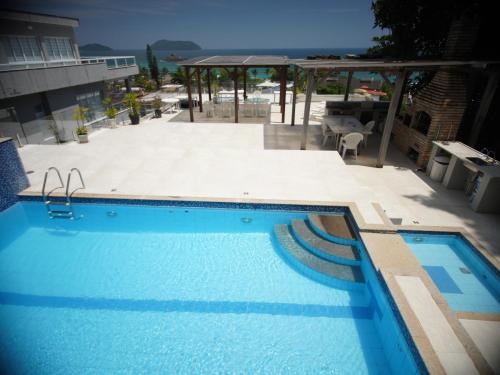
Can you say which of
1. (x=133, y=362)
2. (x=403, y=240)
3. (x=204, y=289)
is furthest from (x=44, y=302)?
(x=403, y=240)

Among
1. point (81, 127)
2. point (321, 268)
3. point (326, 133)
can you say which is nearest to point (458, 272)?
point (321, 268)

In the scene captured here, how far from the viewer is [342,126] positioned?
11656mm

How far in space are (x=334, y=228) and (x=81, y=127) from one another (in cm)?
1198

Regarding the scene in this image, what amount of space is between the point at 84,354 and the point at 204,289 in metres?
2.29

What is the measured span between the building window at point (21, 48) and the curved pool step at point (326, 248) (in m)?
19.9

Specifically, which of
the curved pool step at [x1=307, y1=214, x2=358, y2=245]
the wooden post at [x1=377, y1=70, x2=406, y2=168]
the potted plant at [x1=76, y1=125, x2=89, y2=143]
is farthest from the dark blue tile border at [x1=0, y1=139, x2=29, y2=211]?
the wooden post at [x1=377, y1=70, x2=406, y2=168]

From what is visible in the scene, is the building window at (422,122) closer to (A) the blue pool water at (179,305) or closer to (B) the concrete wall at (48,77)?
(A) the blue pool water at (179,305)

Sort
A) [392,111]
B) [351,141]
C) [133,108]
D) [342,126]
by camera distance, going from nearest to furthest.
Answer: [392,111], [351,141], [342,126], [133,108]

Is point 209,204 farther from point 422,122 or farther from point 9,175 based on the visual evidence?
point 422,122

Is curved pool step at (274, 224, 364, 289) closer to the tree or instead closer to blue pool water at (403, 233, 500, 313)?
blue pool water at (403, 233, 500, 313)

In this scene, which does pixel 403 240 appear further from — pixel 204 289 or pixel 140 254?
pixel 140 254

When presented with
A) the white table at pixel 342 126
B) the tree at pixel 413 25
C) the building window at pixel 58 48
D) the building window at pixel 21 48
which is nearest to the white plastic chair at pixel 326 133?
the white table at pixel 342 126

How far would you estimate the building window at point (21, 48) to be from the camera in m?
15.9

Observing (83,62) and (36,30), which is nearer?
(36,30)
